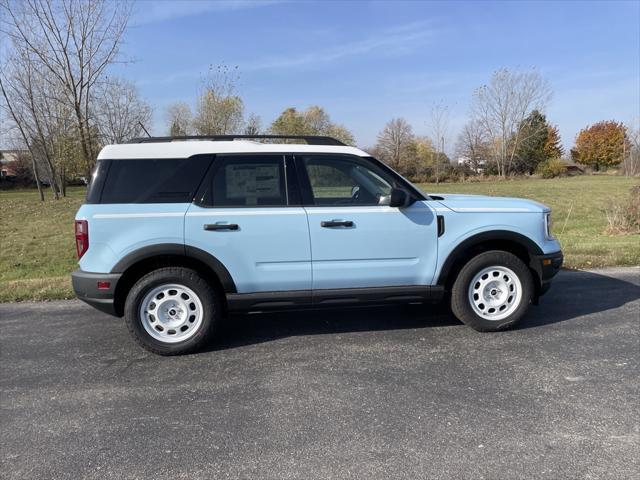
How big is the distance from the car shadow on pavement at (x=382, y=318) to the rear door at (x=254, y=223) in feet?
2.29

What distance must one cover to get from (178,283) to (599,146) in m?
87.3

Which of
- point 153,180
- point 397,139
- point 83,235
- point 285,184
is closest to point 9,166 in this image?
point 397,139

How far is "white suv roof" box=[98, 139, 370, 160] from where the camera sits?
4164mm

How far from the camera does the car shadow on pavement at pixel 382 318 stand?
4.78 m

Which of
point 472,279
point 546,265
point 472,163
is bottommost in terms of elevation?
point 472,279

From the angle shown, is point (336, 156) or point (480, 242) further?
point (480, 242)

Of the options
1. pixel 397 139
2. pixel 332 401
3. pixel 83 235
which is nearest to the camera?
pixel 332 401

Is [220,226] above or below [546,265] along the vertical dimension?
above

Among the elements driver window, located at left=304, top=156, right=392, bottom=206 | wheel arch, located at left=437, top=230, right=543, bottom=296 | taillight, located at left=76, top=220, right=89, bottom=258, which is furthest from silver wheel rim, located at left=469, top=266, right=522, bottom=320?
taillight, located at left=76, top=220, right=89, bottom=258

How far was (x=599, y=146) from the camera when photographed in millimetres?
76438

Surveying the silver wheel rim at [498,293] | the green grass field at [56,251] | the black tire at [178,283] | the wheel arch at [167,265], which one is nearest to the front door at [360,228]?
the silver wheel rim at [498,293]

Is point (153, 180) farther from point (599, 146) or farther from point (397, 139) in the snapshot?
point (599, 146)

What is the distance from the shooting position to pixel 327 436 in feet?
9.54

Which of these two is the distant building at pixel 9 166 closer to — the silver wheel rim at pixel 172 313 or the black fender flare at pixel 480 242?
the silver wheel rim at pixel 172 313
